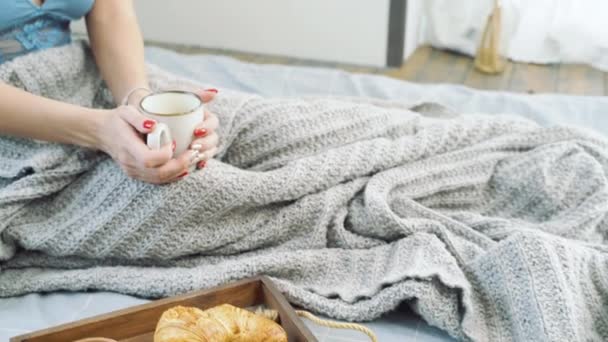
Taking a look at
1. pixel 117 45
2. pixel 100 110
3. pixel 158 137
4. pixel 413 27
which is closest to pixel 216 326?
pixel 158 137

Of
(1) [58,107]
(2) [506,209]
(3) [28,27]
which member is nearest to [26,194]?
(1) [58,107]

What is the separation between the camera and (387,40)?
2.36m

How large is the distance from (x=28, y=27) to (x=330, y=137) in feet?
1.53

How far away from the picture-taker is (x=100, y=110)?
960 millimetres

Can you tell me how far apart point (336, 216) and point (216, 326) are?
329mm

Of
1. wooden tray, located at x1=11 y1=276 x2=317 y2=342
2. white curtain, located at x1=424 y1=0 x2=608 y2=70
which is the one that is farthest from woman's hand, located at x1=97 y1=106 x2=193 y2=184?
white curtain, located at x1=424 y1=0 x2=608 y2=70

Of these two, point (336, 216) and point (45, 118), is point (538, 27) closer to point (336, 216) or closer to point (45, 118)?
point (336, 216)

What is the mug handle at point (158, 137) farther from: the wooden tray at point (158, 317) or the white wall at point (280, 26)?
the white wall at point (280, 26)

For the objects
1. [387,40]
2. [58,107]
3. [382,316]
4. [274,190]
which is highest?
[58,107]

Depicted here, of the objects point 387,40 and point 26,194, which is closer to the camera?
point 26,194

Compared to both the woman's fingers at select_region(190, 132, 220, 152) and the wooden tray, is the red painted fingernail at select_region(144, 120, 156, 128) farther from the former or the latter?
the wooden tray

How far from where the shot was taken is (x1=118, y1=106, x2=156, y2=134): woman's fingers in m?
0.86

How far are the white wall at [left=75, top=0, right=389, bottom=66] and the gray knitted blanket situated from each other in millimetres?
1270

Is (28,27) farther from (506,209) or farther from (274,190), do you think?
(506,209)
